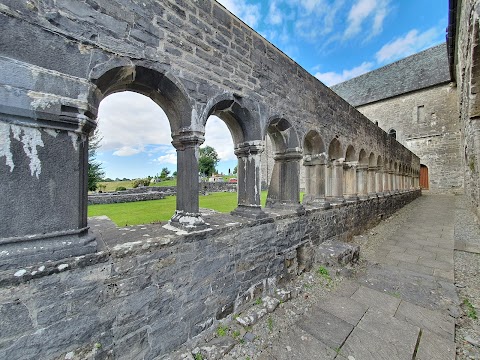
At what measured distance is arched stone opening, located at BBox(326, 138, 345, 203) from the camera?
509 cm

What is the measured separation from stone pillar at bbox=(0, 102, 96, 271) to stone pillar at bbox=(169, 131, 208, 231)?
871 millimetres

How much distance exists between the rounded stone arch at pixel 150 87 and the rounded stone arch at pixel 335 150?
3.97 meters

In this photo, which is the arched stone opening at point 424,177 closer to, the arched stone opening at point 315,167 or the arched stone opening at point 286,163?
the arched stone opening at point 315,167

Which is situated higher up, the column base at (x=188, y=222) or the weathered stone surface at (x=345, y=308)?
the column base at (x=188, y=222)

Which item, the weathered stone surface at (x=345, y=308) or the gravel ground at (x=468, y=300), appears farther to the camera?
the weathered stone surface at (x=345, y=308)

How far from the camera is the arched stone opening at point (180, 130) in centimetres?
215

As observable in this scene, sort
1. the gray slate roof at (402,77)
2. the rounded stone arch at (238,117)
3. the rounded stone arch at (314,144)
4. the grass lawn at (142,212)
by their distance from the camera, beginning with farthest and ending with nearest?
the gray slate roof at (402,77) → the grass lawn at (142,212) → the rounded stone arch at (314,144) → the rounded stone arch at (238,117)

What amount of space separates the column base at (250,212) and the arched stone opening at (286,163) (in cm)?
98

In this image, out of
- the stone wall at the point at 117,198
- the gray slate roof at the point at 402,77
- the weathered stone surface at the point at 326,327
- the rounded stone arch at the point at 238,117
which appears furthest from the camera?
the gray slate roof at the point at 402,77

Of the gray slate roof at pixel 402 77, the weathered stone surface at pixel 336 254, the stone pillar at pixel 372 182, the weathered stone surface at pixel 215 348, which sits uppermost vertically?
the gray slate roof at pixel 402 77

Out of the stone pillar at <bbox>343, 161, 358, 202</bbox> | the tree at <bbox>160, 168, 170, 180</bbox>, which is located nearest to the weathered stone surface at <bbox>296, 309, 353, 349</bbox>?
the stone pillar at <bbox>343, 161, 358, 202</bbox>

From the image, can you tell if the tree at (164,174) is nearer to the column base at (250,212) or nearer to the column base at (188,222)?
the column base at (250,212)

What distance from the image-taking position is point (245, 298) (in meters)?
2.67

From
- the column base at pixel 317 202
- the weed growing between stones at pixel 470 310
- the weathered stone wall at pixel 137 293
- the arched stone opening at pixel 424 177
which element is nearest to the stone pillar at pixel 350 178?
the column base at pixel 317 202
